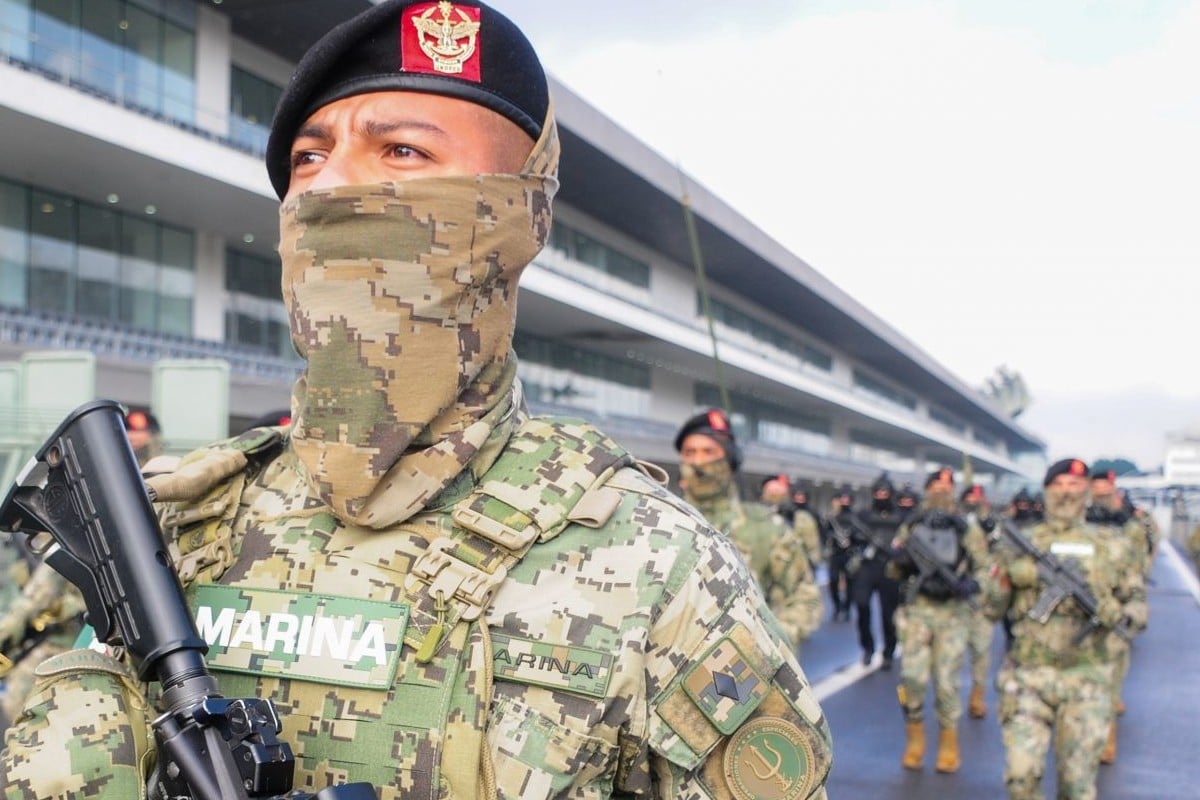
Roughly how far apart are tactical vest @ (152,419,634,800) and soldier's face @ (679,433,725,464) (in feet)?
16.8

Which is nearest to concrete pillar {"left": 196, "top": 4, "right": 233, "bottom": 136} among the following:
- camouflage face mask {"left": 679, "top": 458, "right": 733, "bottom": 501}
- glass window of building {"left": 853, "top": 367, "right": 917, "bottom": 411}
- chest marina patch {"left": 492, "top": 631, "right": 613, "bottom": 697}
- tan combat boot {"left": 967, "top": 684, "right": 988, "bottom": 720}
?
camouflage face mask {"left": 679, "top": 458, "right": 733, "bottom": 501}

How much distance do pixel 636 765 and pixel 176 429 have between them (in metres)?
8.17

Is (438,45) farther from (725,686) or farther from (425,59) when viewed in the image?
(725,686)

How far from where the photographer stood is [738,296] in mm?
35406

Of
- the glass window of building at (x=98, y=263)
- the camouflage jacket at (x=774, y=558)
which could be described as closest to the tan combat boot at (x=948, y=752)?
the camouflage jacket at (x=774, y=558)

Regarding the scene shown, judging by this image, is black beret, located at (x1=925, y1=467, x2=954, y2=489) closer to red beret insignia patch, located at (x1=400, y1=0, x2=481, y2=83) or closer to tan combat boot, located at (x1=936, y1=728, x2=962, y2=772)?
tan combat boot, located at (x1=936, y1=728, x2=962, y2=772)

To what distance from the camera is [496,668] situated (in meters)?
1.31

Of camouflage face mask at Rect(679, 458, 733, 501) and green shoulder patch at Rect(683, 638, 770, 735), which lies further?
camouflage face mask at Rect(679, 458, 733, 501)

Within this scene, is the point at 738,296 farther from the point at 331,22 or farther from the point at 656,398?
the point at 331,22

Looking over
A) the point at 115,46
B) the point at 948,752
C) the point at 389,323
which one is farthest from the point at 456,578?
the point at 115,46

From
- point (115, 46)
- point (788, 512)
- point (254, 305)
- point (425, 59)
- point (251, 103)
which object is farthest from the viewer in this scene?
point (254, 305)

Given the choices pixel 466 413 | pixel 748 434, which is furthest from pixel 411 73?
pixel 748 434

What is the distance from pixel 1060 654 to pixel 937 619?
2.22m

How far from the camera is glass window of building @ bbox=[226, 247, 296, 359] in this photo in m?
17.2
